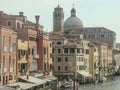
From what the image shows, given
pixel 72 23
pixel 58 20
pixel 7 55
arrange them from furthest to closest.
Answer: pixel 58 20
pixel 72 23
pixel 7 55

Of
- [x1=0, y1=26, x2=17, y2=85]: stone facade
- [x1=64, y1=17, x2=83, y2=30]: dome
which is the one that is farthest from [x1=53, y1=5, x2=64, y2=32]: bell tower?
[x1=0, y1=26, x2=17, y2=85]: stone facade

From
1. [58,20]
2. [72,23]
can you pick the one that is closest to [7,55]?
[72,23]

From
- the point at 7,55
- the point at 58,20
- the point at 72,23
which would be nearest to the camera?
the point at 7,55

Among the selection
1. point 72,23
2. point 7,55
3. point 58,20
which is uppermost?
point 58,20

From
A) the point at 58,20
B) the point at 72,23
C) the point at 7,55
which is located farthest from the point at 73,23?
the point at 7,55

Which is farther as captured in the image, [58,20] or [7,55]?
[58,20]

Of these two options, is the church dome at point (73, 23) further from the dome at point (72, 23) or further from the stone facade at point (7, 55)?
the stone facade at point (7, 55)

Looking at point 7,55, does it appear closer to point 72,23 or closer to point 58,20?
point 72,23

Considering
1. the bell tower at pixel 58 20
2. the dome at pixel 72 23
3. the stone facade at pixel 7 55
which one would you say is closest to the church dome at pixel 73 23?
the dome at pixel 72 23

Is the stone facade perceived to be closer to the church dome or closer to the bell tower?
the bell tower

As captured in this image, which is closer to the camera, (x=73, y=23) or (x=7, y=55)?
(x=7, y=55)

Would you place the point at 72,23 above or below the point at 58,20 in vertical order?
below

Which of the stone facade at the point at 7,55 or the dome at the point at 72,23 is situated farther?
the dome at the point at 72,23

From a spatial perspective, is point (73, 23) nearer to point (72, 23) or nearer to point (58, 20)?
point (72, 23)
